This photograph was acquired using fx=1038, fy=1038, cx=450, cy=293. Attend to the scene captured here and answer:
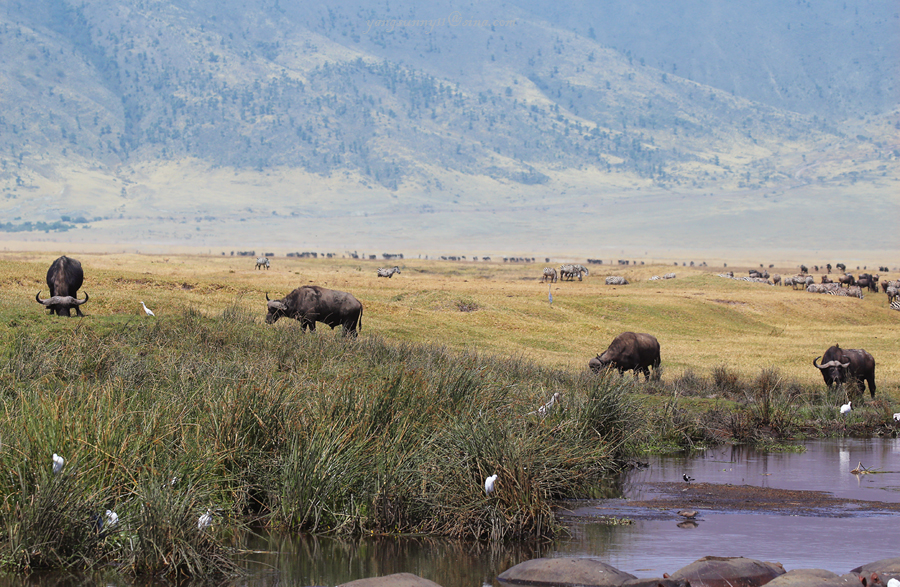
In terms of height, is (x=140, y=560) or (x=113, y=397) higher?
(x=113, y=397)

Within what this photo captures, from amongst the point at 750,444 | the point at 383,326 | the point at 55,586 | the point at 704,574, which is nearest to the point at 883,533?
the point at 704,574

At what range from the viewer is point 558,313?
42.3 metres

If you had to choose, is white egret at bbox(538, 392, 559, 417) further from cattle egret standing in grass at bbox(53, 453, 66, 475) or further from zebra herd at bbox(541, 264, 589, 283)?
A: zebra herd at bbox(541, 264, 589, 283)

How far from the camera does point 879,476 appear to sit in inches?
640

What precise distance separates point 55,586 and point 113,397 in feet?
10.8

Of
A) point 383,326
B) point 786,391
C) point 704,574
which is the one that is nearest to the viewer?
point 704,574

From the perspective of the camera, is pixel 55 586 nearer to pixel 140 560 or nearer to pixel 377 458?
pixel 140 560

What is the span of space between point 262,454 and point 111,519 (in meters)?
2.42

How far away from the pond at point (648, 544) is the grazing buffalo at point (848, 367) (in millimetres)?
9466

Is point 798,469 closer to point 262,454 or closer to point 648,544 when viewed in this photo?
point 648,544

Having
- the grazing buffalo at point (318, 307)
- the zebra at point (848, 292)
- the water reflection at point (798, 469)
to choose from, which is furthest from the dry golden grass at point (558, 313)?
the water reflection at point (798, 469)

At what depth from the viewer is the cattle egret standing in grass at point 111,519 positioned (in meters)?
10.1

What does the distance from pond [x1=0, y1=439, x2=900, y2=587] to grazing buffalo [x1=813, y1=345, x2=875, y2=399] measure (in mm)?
9466

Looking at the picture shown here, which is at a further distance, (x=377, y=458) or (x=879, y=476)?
(x=879, y=476)
